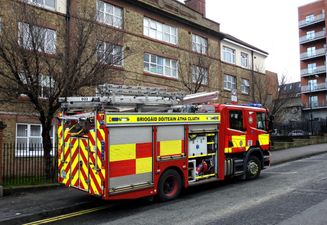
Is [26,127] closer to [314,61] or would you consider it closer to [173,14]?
[173,14]

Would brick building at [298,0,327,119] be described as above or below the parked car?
above

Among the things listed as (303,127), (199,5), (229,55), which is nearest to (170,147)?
(229,55)

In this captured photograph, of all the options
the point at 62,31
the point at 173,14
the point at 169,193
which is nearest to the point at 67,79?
the point at 62,31

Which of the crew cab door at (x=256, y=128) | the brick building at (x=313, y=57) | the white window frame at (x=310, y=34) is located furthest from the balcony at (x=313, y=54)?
the crew cab door at (x=256, y=128)

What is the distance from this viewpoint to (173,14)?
81.2 ft

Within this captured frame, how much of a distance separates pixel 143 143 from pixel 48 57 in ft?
15.9

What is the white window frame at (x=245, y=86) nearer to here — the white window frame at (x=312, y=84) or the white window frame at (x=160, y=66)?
the white window frame at (x=160, y=66)

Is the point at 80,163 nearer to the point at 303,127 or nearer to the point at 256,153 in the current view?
the point at 256,153

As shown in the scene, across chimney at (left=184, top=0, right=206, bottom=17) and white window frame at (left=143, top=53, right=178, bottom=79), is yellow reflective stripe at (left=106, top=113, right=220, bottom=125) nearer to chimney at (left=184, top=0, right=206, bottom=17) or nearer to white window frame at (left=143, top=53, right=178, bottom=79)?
white window frame at (left=143, top=53, right=178, bottom=79)

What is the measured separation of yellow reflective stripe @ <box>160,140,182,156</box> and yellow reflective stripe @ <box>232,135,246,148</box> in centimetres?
253

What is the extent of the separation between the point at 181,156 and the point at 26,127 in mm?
10442

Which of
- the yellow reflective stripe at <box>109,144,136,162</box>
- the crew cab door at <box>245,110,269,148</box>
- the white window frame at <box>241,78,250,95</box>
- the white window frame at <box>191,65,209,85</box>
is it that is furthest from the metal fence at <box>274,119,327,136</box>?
the yellow reflective stripe at <box>109,144,136,162</box>

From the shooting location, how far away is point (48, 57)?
1086 cm

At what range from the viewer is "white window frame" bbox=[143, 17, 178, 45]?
23142 millimetres
